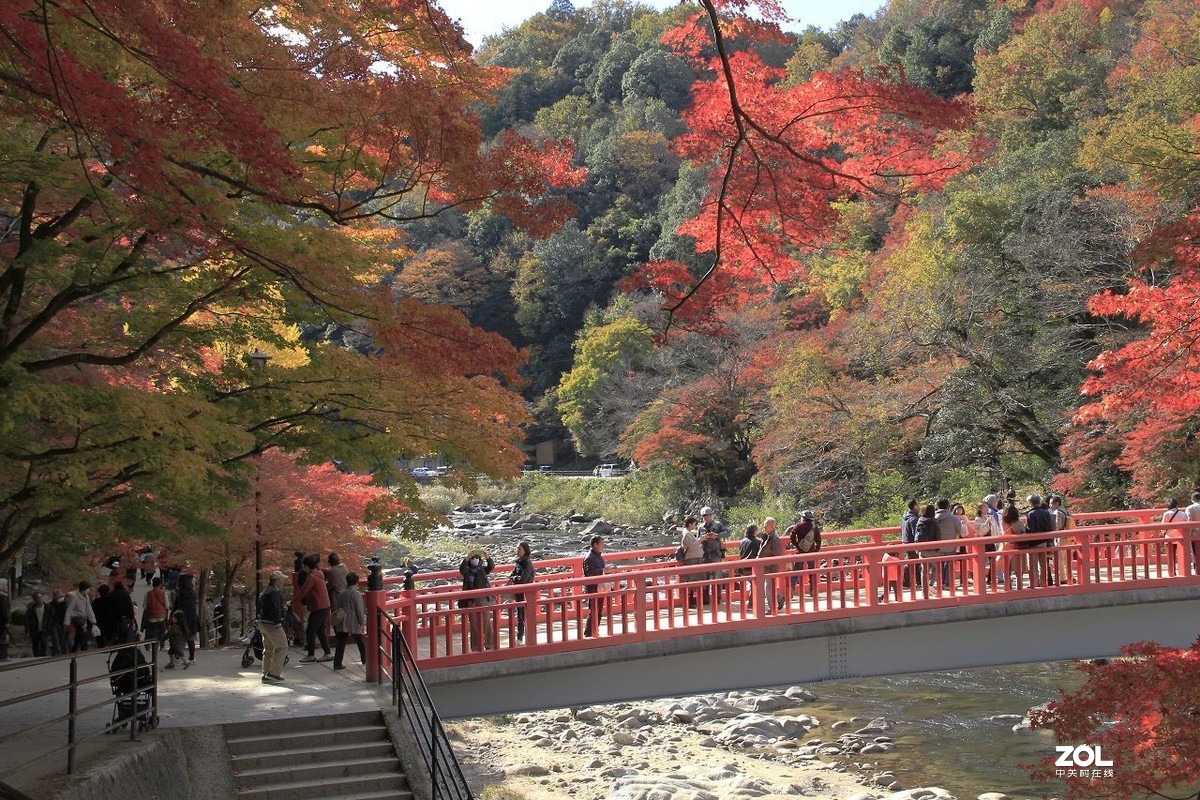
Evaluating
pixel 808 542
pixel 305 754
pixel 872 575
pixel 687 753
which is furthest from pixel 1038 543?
pixel 305 754

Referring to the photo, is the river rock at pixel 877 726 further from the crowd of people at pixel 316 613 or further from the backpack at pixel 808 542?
the crowd of people at pixel 316 613

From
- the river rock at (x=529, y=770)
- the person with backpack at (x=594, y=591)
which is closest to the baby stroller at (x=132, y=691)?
the person with backpack at (x=594, y=591)

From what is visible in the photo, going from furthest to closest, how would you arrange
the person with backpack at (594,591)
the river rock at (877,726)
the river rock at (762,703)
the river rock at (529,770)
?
the river rock at (762,703), the river rock at (877,726), the river rock at (529,770), the person with backpack at (594,591)

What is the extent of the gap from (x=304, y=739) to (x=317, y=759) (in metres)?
0.24

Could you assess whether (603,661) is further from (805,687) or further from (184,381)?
(805,687)

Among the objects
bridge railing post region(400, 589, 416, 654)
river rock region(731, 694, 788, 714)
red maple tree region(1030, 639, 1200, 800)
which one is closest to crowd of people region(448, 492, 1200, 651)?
bridge railing post region(400, 589, 416, 654)

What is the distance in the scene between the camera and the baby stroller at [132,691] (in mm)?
8844

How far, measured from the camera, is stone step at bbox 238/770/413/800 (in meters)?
8.88

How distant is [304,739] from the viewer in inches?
374

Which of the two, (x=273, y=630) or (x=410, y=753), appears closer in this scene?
(x=410, y=753)

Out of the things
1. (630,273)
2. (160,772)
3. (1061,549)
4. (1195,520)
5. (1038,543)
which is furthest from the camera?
(630,273)

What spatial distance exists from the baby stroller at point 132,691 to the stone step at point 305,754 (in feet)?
2.70

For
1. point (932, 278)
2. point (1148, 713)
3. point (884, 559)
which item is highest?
point (932, 278)

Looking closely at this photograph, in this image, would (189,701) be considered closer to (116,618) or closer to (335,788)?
(116,618)
